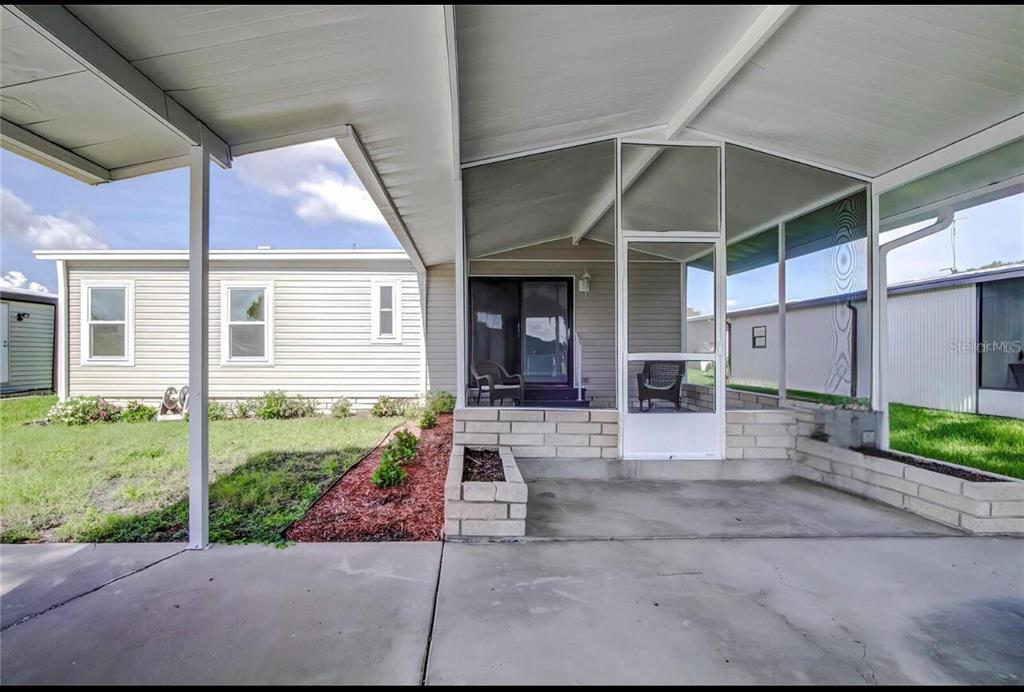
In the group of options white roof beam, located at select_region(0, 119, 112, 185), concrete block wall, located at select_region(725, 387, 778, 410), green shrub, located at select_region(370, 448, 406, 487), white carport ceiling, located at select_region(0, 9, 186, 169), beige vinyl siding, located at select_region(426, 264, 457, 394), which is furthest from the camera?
beige vinyl siding, located at select_region(426, 264, 457, 394)

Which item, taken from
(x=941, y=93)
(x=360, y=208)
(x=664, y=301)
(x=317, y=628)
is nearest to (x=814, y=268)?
(x=664, y=301)

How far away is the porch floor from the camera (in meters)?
3.02

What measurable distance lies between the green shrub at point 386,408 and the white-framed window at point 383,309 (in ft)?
3.44

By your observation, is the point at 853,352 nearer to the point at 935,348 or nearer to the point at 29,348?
the point at 935,348

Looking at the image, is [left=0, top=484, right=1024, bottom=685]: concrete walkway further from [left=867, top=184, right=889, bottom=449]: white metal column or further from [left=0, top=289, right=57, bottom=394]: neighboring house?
[left=0, top=289, right=57, bottom=394]: neighboring house

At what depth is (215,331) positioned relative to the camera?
26.8ft

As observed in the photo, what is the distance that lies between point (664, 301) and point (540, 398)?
2683 millimetres

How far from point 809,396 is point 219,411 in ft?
27.9

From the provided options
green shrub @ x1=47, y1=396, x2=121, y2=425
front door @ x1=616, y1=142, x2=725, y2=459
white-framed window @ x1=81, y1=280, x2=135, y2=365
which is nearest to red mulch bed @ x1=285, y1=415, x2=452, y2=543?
front door @ x1=616, y1=142, x2=725, y2=459

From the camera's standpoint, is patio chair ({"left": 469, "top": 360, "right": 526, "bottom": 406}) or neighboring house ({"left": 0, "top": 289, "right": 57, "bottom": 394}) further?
neighboring house ({"left": 0, "top": 289, "right": 57, "bottom": 394})

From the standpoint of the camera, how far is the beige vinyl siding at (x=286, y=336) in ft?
26.7

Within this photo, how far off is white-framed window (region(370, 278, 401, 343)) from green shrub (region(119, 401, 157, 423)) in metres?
3.81

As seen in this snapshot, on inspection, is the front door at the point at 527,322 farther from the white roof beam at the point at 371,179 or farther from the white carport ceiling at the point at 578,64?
the white carport ceiling at the point at 578,64

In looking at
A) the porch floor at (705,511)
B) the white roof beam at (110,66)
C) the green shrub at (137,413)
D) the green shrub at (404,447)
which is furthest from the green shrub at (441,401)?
the white roof beam at (110,66)
